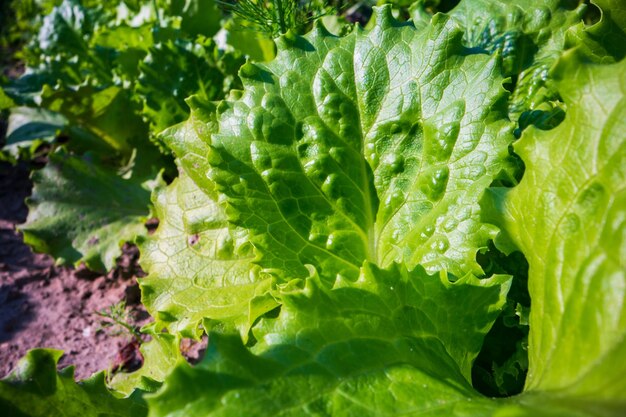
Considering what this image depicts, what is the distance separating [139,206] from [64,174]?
0.39 metres

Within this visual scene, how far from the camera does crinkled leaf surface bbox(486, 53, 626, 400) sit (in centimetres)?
105

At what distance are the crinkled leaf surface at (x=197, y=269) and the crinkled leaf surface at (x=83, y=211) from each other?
1.50ft

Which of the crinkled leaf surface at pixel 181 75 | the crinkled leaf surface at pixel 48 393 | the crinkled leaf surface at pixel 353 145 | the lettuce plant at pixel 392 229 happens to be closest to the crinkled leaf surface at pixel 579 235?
the lettuce plant at pixel 392 229

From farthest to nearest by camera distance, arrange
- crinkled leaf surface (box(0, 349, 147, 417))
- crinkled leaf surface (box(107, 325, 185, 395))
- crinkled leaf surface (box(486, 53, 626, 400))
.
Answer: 1. crinkled leaf surface (box(107, 325, 185, 395))
2. crinkled leaf surface (box(0, 349, 147, 417))
3. crinkled leaf surface (box(486, 53, 626, 400))

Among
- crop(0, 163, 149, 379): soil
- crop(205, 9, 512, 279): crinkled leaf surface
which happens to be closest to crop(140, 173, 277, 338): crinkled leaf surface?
crop(205, 9, 512, 279): crinkled leaf surface

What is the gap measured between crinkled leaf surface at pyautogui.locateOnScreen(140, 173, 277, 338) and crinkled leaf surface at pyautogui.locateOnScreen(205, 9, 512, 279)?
18 centimetres

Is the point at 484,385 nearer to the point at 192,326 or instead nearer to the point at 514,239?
the point at 514,239

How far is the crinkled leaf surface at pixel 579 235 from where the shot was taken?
1052mm

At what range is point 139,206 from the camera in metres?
2.94

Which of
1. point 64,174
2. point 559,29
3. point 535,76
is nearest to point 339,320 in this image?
point 535,76

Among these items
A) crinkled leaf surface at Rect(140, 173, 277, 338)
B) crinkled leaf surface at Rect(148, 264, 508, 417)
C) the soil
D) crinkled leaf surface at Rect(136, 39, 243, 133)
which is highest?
crinkled leaf surface at Rect(148, 264, 508, 417)

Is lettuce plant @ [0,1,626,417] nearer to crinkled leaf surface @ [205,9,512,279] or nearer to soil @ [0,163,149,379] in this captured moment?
crinkled leaf surface @ [205,9,512,279]

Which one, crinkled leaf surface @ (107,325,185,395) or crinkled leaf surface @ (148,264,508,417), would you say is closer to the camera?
crinkled leaf surface @ (148,264,508,417)

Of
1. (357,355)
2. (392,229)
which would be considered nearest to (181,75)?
(392,229)
